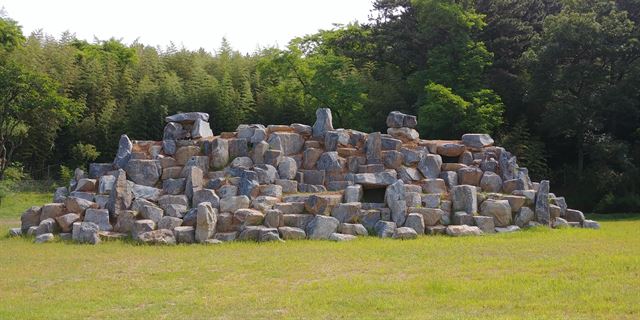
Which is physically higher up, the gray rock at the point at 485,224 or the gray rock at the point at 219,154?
the gray rock at the point at 219,154

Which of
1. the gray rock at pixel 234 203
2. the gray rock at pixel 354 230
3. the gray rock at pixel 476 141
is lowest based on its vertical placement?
the gray rock at pixel 354 230

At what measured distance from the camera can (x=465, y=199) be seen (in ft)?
51.5

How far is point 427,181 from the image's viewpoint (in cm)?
1683

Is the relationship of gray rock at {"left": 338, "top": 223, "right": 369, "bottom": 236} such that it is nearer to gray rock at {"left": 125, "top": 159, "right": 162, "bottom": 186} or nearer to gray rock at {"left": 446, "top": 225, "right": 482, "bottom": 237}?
gray rock at {"left": 446, "top": 225, "right": 482, "bottom": 237}

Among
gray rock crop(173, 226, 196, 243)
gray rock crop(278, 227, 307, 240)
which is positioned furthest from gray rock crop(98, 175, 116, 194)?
gray rock crop(278, 227, 307, 240)

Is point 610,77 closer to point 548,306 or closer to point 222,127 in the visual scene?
point 222,127

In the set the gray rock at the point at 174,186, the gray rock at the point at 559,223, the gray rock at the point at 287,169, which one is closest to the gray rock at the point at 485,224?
the gray rock at the point at 559,223

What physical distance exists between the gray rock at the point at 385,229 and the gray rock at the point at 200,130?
571cm

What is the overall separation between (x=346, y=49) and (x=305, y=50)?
8.58 feet

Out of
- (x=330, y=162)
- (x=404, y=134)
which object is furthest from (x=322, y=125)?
(x=404, y=134)

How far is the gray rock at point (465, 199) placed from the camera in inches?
617

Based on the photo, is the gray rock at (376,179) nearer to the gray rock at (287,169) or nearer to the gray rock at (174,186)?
the gray rock at (287,169)

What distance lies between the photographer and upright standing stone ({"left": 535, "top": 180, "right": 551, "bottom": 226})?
16.0 m

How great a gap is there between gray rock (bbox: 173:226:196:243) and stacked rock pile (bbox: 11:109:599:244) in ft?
0.07
